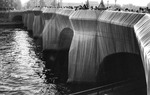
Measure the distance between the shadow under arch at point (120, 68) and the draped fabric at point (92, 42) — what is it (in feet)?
3.22

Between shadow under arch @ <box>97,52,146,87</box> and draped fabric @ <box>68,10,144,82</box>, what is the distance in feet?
3.22

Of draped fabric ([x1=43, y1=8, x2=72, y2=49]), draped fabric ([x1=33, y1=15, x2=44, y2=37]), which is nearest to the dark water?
draped fabric ([x1=43, y1=8, x2=72, y2=49])

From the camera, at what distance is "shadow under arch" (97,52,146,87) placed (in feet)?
87.3

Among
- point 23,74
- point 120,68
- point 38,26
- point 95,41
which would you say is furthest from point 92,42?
point 38,26

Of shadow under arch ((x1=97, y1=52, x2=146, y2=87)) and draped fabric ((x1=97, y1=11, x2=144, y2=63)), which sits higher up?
draped fabric ((x1=97, y1=11, x2=144, y2=63))

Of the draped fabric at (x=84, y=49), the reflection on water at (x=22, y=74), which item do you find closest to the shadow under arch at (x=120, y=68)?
the draped fabric at (x=84, y=49)

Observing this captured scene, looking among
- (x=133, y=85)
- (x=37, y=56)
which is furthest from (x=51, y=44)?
(x=133, y=85)

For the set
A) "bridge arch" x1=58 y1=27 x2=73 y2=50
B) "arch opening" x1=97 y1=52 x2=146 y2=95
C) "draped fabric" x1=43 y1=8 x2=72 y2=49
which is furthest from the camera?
"bridge arch" x1=58 y1=27 x2=73 y2=50

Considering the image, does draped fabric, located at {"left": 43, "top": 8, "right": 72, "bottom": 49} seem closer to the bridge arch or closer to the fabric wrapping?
the fabric wrapping

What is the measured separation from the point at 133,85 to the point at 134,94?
7.40 ft

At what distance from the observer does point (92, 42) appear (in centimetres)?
2639

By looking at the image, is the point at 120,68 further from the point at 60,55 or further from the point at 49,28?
the point at 49,28

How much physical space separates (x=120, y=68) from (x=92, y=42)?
5072 millimetres

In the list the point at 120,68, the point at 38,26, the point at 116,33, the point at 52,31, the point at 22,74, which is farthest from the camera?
the point at 38,26
